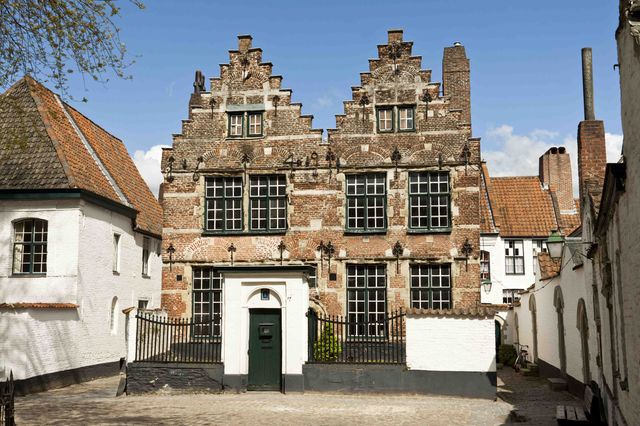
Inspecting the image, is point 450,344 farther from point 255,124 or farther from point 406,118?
point 255,124

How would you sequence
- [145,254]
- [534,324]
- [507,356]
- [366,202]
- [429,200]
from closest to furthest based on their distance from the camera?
[429,200] < [366,202] < [534,324] < [145,254] < [507,356]

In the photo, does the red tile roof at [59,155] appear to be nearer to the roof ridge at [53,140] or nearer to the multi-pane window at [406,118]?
the roof ridge at [53,140]

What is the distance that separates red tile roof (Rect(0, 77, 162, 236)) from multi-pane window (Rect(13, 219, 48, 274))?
119 centimetres

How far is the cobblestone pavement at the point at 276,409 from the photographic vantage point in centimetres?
1220

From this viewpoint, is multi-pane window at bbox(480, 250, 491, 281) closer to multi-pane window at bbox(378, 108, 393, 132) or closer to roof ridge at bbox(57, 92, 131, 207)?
multi-pane window at bbox(378, 108, 393, 132)

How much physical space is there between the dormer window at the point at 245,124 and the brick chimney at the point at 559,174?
67.7 feet

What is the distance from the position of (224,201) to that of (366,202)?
14.9 feet

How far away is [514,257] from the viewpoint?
108 feet

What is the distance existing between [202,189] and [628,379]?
49.3 ft

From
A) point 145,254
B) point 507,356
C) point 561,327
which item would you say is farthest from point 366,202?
point 507,356

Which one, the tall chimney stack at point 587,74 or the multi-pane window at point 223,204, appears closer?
the tall chimney stack at point 587,74

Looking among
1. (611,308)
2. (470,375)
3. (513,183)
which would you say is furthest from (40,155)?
(513,183)

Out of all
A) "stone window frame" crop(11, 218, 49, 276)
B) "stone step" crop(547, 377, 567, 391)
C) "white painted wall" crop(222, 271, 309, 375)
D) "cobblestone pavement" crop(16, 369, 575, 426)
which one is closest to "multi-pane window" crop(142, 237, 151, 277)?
"stone window frame" crop(11, 218, 49, 276)

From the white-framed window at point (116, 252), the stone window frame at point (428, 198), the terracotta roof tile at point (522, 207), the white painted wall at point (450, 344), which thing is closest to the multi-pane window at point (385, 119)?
the stone window frame at point (428, 198)
